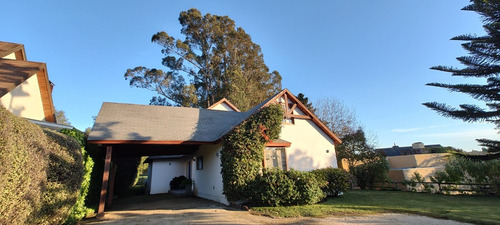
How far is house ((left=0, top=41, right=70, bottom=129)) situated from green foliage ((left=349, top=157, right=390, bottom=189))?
17.2 m

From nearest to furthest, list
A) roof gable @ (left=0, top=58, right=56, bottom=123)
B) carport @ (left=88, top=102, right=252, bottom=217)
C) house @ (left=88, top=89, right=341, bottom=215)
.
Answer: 1. roof gable @ (left=0, top=58, right=56, bottom=123)
2. carport @ (left=88, top=102, right=252, bottom=217)
3. house @ (left=88, top=89, right=341, bottom=215)

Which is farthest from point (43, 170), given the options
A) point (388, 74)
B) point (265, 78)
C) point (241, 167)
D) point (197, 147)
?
point (265, 78)

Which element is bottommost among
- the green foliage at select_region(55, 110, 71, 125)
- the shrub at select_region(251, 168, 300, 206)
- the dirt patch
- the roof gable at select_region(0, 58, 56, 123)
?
the dirt patch

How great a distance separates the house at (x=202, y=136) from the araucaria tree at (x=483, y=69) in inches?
276

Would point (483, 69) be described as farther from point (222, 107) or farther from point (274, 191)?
point (222, 107)

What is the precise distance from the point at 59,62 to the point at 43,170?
10.5 metres

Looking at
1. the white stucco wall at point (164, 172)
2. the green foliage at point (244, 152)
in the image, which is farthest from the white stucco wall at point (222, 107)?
the green foliage at point (244, 152)

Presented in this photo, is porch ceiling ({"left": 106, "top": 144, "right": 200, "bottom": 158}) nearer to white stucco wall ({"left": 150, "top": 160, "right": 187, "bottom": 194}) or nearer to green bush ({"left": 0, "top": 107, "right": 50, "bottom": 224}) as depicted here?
white stucco wall ({"left": 150, "top": 160, "right": 187, "bottom": 194})

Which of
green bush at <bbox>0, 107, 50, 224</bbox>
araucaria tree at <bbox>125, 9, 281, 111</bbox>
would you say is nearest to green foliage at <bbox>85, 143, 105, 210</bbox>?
green bush at <bbox>0, 107, 50, 224</bbox>

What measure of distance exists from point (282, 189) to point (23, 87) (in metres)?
12.6

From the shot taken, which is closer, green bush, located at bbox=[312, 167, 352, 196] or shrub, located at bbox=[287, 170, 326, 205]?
shrub, located at bbox=[287, 170, 326, 205]

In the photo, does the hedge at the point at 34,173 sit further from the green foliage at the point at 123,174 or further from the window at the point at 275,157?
the green foliage at the point at 123,174

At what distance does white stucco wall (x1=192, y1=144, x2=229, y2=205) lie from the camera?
34.2 feet

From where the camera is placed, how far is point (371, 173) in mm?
14930
